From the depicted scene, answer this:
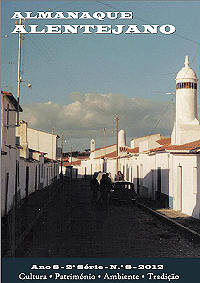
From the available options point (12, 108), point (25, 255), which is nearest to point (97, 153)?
point (12, 108)

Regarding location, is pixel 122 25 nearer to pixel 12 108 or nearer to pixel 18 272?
pixel 18 272

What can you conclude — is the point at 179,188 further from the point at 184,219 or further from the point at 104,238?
the point at 104,238

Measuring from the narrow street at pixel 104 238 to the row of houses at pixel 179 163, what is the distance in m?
2.30

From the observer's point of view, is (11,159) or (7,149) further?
(11,159)

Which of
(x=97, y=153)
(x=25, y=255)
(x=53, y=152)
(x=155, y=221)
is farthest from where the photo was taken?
(x=97, y=153)

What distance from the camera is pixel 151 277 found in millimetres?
7691

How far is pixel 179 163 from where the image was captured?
21.3 m

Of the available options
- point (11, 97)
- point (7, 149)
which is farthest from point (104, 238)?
point (11, 97)

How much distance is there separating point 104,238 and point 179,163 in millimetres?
9100

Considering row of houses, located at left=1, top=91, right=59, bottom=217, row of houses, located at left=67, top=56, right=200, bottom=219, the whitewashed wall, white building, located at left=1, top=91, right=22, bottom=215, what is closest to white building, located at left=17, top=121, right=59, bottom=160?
the whitewashed wall

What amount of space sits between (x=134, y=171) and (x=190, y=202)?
19740mm

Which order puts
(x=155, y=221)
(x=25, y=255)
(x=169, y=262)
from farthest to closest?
1. (x=155, y=221)
2. (x=25, y=255)
3. (x=169, y=262)

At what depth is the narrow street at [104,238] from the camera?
11102 mm

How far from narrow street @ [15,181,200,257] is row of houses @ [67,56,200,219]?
7.53ft
